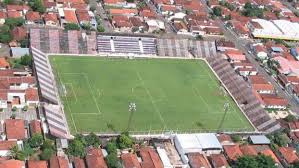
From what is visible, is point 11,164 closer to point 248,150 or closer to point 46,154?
point 46,154

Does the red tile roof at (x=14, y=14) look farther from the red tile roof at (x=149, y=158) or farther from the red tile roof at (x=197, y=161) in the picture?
the red tile roof at (x=197, y=161)

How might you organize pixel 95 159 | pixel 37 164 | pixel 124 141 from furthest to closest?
1. pixel 124 141
2. pixel 95 159
3. pixel 37 164

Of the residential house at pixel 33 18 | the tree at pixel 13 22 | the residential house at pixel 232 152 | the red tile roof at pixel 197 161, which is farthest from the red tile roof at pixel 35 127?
the residential house at pixel 33 18

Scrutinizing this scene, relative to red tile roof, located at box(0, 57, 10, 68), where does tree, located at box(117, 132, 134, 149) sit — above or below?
below

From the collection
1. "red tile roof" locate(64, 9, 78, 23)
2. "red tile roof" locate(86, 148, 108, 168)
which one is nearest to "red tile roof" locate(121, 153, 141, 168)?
"red tile roof" locate(86, 148, 108, 168)

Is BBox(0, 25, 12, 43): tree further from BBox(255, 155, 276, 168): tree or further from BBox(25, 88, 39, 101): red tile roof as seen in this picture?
BBox(255, 155, 276, 168): tree

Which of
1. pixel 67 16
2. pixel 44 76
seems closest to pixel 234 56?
pixel 67 16
